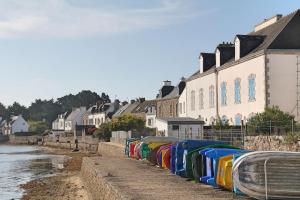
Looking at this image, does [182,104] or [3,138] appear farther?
[3,138]

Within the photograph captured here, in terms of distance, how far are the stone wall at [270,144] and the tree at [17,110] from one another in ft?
551

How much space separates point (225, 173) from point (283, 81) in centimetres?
1987

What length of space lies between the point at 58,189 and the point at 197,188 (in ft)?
45.7

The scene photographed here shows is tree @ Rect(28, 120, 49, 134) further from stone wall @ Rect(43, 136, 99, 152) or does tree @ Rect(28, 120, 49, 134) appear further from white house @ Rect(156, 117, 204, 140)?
white house @ Rect(156, 117, 204, 140)

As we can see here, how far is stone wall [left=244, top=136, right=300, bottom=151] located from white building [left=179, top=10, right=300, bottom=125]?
693cm

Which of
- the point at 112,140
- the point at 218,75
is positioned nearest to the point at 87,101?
the point at 112,140

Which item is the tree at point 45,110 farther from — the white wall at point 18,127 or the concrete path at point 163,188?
the concrete path at point 163,188

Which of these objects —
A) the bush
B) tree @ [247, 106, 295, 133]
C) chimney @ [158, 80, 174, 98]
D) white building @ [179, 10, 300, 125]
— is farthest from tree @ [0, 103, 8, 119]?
A: the bush

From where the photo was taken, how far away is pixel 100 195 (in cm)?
1797

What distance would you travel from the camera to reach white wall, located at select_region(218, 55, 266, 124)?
31891 mm

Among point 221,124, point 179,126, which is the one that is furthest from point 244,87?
point 179,126

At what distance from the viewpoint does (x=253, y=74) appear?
3303 centimetres

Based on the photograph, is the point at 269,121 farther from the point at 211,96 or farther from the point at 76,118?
the point at 76,118

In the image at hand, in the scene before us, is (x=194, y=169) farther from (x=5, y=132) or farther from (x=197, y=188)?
(x=5, y=132)
